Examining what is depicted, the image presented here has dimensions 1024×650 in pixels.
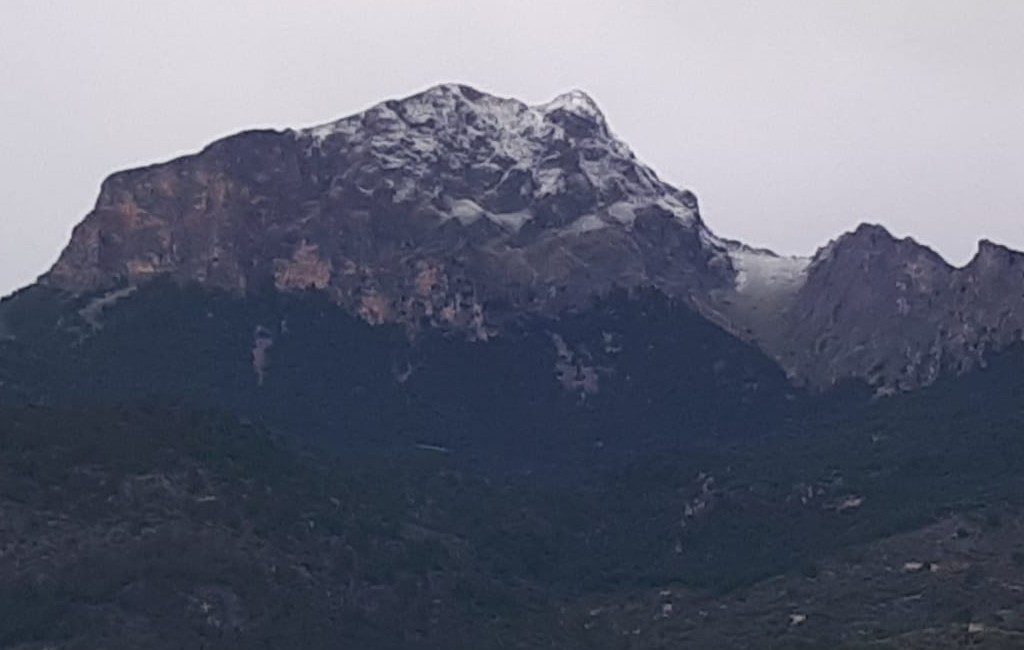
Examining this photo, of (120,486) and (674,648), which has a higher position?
(120,486)

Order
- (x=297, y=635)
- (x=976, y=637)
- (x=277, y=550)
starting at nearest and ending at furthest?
(x=976, y=637) → (x=297, y=635) → (x=277, y=550)

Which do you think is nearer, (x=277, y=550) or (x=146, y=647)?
(x=146, y=647)

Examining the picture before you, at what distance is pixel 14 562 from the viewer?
17600 centimetres

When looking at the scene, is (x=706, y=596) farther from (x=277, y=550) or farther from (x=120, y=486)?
(x=120, y=486)

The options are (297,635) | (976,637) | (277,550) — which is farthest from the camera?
(277,550)

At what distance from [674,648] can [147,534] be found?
3822 cm

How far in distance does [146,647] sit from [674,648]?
37.3 metres

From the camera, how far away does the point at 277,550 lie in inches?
7387

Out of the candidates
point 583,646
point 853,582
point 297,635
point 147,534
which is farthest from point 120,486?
point 853,582

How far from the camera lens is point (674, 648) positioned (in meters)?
178

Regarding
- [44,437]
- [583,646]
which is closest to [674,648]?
[583,646]

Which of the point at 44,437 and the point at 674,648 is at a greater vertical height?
the point at 44,437

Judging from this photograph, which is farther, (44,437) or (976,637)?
(44,437)

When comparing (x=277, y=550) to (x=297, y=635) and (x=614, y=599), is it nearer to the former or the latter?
(x=297, y=635)
